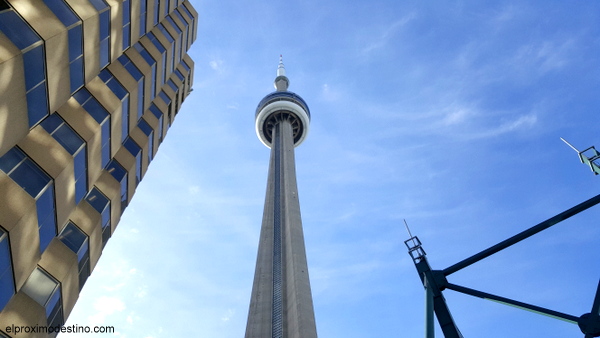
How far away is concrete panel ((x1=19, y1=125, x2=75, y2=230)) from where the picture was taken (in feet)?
45.5

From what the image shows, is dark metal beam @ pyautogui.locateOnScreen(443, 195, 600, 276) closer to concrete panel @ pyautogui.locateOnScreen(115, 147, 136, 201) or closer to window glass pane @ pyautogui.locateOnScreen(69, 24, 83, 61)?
window glass pane @ pyautogui.locateOnScreen(69, 24, 83, 61)

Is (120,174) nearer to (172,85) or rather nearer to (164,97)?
(164,97)

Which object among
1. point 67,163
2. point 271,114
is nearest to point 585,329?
point 67,163

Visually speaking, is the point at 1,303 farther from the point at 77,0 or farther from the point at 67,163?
the point at 77,0

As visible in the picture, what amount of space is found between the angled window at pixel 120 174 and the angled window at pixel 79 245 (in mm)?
4256

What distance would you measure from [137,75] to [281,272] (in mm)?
29260

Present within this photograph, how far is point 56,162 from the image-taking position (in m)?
14.6

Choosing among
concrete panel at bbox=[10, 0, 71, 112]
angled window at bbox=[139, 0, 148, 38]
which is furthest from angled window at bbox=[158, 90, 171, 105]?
concrete panel at bbox=[10, 0, 71, 112]

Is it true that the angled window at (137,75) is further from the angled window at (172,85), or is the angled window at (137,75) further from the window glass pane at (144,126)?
the angled window at (172,85)

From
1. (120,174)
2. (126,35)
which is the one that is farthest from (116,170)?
(126,35)

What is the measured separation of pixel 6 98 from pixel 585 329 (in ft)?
53.4

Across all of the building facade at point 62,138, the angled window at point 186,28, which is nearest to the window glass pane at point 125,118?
the building facade at point 62,138

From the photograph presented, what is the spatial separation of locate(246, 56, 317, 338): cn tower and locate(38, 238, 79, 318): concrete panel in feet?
71.0

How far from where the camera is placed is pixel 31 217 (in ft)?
43.1
